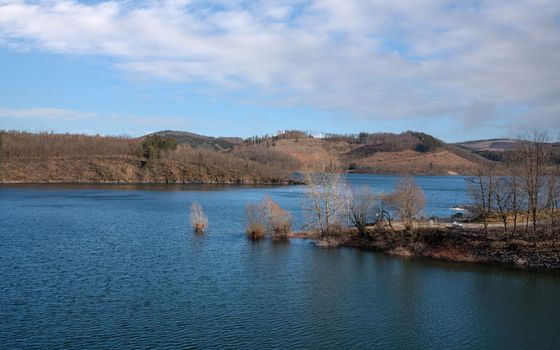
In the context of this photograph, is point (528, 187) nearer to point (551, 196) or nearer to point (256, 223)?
point (551, 196)

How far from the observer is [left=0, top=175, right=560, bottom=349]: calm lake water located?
25.9 metres

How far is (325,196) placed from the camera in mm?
53625

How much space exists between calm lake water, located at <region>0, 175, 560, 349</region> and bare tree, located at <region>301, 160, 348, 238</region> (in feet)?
11.8

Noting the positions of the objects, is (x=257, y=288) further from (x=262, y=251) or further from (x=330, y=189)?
(x=330, y=189)

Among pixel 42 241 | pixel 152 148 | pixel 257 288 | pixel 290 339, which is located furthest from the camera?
pixel 152 148

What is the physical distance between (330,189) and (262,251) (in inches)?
443

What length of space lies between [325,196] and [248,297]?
23023mm

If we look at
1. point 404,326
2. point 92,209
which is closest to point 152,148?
point 92,209

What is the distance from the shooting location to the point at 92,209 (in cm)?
7712

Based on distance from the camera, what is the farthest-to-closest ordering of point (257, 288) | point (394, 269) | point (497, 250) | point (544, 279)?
point (497, 250) < point (394, 269) < point (544, 279) < point (257, 288)

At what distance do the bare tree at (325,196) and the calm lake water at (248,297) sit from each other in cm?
361

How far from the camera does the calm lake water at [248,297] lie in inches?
1018

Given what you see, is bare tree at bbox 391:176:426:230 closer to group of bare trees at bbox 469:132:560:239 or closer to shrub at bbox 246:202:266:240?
group of bare trees at bbox 469:132:560:239

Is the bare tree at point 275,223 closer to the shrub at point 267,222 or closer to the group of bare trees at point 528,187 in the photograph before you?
the shrub at point 267,222
